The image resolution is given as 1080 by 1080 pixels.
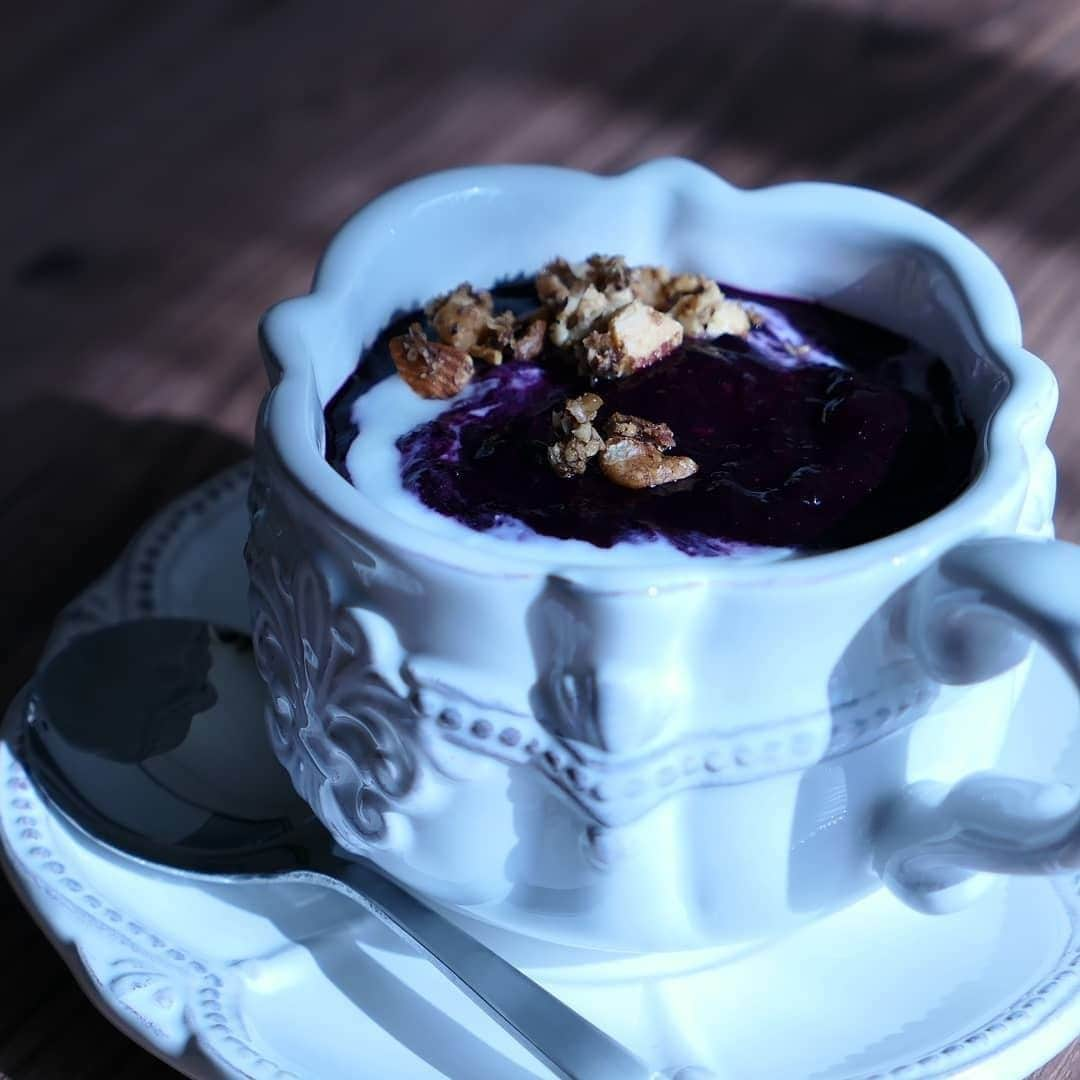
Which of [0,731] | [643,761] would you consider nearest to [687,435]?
[643,761]

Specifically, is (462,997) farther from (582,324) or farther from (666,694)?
(582,324)

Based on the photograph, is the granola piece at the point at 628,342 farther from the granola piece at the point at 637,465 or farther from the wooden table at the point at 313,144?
the wooden table at the point at 313,144

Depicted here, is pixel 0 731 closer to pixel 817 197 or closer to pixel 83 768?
pixel 83 768

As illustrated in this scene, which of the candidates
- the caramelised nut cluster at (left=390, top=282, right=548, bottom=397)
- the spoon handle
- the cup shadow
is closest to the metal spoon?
the spoon handle

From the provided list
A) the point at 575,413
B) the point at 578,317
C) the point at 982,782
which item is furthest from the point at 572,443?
the point at 982,782

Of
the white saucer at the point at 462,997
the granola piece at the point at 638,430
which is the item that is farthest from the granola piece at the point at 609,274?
the white saucer at the point at 462,997
